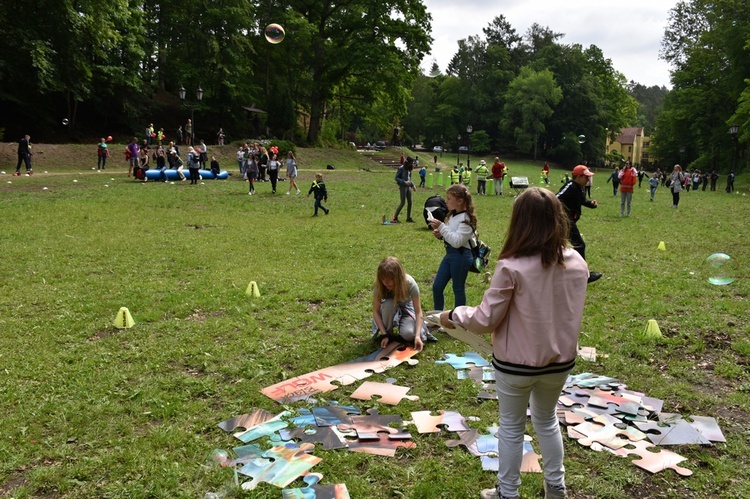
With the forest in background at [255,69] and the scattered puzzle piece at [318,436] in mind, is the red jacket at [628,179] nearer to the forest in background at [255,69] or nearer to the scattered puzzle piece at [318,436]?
the scattered puzzle piece at [318,436]

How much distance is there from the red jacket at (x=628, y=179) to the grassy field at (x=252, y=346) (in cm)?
336

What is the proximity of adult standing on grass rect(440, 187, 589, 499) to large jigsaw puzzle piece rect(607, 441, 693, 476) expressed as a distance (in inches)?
48.4

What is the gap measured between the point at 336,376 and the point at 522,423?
245 cm

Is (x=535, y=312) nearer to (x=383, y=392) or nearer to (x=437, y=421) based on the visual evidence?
(x=437, y=421)

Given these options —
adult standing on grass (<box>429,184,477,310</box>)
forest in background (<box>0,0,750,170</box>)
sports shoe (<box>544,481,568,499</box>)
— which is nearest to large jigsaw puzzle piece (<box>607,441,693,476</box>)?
sports shoe (<box>544,481,568,499</box>)

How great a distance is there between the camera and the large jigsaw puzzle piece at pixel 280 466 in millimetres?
3584

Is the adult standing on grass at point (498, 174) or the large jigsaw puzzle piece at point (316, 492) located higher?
the adult standing on grass at point (498, 174)

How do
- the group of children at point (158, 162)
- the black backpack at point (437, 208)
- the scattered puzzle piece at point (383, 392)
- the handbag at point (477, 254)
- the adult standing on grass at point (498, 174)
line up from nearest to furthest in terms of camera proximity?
1. the scattered puzzle piece at point (383, 392)
2. the handbag at point (477, 254)
3. the black backpack at point (437, 208)
4. the group of children at point (158, 162)
5. the adult standing on grass at point (498, 174)

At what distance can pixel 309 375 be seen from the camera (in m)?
5.36

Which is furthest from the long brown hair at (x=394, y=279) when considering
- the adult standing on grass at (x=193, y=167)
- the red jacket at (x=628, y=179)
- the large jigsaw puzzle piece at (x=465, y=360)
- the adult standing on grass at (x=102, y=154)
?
the adult standing on grass at (x=102, y=154)

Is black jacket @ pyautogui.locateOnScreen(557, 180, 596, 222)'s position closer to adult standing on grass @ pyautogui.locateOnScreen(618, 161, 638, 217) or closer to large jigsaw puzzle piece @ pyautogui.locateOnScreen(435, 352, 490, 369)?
large jigsaw puzzle piece @ pyautogui.locateOnScreen(435, 352, 490, 369)

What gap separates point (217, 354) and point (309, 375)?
1.15 m

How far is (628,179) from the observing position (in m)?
17.8

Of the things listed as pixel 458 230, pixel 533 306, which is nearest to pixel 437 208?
pixel 458 230
